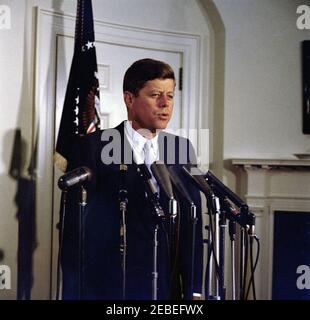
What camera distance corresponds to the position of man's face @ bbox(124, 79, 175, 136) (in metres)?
1.90

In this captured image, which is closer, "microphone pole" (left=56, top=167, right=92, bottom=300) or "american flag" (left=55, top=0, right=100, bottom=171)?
Result: "microphone pole" (left=56, top=167, right=92, bottom=300)

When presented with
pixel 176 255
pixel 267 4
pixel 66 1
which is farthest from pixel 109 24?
pixel 176 255

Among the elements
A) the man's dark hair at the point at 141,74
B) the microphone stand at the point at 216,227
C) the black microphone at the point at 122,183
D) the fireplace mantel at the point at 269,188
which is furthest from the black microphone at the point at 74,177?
the fireplace mantel at the point at 269,188

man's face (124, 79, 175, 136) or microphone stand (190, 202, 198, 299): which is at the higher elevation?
man's face (124, 79, 175, 136)

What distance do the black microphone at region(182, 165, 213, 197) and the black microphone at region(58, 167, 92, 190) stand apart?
37 centimetres

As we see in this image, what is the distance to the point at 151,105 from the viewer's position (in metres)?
1.90

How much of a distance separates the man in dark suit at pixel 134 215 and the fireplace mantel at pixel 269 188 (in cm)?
23

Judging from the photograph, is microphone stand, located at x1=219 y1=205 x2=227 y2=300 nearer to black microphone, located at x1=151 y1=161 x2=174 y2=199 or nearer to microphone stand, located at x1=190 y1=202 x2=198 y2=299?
microphone stand, located at x1=190 y1=202 x2=198 y2=299

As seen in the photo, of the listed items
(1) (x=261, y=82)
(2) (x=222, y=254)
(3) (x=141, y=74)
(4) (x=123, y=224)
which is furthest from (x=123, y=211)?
(1) (x=261, y=82)

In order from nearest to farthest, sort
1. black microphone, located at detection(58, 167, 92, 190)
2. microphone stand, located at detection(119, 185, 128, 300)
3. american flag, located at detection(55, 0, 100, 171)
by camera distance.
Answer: black microphone, located at detection(58, 167, 92, 190), microphone stand, located at detection(119, 185, 128, 300), american flag, located at detection(55, 0, 100, 171)

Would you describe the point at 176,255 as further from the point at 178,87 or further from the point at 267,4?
the point at 267,4

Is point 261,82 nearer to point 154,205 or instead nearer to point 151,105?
point 151,105

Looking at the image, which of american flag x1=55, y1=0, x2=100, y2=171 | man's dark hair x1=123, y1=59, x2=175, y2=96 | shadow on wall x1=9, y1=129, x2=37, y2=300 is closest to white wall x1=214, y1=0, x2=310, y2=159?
man's dark hair x1=123, y1=59, x2=175, y2=96

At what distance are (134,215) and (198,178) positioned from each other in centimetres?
28
